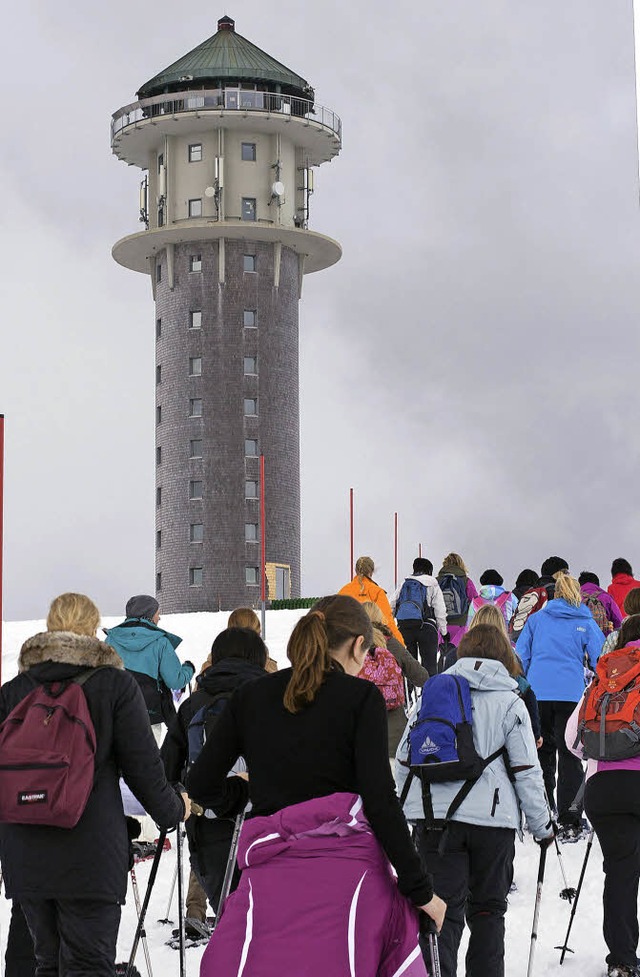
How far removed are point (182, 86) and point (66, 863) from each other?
48.4m

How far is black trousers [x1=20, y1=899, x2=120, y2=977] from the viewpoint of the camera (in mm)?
5551

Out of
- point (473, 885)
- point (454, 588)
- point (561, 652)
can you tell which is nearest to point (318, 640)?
point (473, 885)

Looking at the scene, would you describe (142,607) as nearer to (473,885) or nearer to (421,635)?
(473,885)

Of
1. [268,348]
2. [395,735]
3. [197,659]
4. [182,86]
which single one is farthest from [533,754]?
[182,86]

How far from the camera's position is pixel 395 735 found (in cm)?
1077

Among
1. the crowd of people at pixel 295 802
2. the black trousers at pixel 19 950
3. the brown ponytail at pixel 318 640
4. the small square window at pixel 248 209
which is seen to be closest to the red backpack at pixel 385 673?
the crowd of people at pixel 295 802

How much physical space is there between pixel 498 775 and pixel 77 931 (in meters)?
1.99

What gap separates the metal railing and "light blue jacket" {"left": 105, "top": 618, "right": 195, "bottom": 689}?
137 feet

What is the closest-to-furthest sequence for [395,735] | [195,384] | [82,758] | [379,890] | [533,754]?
1. [379,890]
2. [82,758]
3. [533,754]
4. [395,735]
5. [195,384]

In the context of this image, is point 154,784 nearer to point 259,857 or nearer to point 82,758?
point 82,758

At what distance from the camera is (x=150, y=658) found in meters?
9.95

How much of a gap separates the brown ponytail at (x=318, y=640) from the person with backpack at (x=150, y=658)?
5.08 m

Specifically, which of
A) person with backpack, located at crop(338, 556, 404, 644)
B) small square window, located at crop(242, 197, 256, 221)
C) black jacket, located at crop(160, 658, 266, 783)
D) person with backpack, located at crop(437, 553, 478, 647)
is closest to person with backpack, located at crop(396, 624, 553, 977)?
black jacket, located at crop(160, 658, 266, 783)

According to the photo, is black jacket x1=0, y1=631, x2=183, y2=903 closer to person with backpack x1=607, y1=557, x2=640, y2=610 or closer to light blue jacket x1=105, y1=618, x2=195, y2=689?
light blue jacket x1=105, y1=618, x2=195, y2=689
